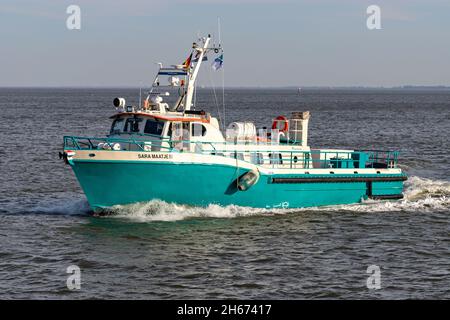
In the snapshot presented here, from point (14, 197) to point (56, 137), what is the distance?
30882 millimetres

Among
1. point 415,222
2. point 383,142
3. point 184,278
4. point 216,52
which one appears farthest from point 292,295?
point 383,142

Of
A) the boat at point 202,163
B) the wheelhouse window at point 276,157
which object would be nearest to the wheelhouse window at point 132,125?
the boat at point 202,163

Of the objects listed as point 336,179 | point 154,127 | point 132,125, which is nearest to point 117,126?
point 132,125

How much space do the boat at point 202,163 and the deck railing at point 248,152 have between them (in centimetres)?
4

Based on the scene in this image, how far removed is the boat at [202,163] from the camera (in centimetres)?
2441

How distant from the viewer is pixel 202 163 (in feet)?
81.4

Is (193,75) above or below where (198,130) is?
above

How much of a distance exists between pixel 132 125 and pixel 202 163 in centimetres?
345

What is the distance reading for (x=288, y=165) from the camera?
92.2 ft

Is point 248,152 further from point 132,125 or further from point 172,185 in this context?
point 132,125

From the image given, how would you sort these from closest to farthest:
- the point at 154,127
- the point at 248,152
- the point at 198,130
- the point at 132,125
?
the point at 154,127, the point at 198,130, the point at 132,125, the point at 248,152

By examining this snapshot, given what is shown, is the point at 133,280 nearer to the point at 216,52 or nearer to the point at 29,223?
the point at 29,223

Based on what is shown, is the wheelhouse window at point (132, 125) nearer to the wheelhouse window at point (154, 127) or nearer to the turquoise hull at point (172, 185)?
the wheelhouse window at point (154, 127)

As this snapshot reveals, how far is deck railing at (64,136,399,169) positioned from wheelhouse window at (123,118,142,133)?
494 mm
